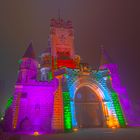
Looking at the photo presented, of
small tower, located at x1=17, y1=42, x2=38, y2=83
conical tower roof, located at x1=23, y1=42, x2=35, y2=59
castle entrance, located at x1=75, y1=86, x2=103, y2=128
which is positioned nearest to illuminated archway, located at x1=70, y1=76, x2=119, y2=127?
castle entrance, located at x1=75, y1=86, x2=103, y2=128

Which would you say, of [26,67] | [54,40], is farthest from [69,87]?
[54,40]

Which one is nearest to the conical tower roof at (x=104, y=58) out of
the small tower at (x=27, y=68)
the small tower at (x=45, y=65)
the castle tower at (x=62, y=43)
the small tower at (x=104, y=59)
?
the small tower at (x=104, y=59)

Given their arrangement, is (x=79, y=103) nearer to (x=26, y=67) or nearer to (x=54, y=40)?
(x=26, y=67)

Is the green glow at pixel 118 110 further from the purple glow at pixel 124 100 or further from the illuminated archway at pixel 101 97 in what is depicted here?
the purple glow at pixel 124 100

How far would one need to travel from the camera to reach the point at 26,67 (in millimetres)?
33625

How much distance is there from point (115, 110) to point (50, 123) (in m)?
12.1

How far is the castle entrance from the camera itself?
102ft

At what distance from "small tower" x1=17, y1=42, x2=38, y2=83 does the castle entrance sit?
29.4 feet

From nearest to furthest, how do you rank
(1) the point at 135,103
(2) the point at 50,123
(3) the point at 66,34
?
(2) the point at 50,123 < (3) the point at 66,34 < (1) the point at 135,103

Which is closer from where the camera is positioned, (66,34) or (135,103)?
(66,34)

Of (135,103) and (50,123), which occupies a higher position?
(135,103)

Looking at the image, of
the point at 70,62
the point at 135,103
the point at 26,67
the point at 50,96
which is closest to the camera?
the point at 50,96

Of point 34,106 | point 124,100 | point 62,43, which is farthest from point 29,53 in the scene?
point 124,100

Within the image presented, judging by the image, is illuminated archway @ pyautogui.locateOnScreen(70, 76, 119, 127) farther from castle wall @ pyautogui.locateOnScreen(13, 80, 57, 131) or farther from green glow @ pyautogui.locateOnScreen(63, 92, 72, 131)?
castle wall @ pyautogui.locateOnScreen(13, 80, 57, 131)
